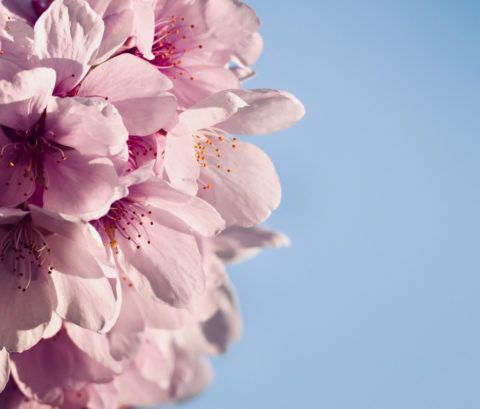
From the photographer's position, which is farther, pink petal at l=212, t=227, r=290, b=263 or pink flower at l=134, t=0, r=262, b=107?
pink petal at l=212, t=227, r=290, b=263

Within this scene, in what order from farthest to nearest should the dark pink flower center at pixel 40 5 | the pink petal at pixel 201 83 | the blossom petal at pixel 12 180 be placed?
the pink petal at pixel 201 83 < the dark pink flower center at pixel 40 5 < the blossom petal at pixel 12 180

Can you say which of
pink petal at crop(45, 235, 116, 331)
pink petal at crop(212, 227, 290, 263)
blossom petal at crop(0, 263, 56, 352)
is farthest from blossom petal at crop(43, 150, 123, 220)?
pink petal at crop(212, 227, 290, 263)

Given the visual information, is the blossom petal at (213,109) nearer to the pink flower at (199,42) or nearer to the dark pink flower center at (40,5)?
the pink flower at (199,42)

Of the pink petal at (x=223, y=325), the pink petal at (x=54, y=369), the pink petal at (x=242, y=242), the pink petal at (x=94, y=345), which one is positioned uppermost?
the pink petal at (x=242, y=242)

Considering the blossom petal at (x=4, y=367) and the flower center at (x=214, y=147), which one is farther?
the flower center at (x=214, y=147)

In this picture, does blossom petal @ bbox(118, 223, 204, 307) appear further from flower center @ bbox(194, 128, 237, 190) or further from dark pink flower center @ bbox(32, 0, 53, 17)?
dark pink flower center @ bbox(32, 0, 53, 17)

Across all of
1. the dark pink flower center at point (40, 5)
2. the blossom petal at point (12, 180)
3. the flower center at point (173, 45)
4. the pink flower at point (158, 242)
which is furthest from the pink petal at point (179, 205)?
the dark pink flower center at point (40, 5)

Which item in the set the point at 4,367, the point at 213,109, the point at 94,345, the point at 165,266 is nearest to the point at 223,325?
the point at 94,345

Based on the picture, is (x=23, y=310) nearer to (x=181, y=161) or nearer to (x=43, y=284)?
(x=43, y=284)
